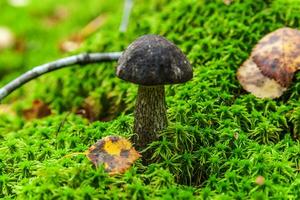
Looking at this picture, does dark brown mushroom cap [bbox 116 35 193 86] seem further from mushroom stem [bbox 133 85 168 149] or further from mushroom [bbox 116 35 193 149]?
mushroom stem [bbox 133 85 168 149]

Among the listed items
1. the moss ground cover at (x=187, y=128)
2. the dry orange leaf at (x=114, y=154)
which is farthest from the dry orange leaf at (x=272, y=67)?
the dry orange leaf at (x=114, y=154)

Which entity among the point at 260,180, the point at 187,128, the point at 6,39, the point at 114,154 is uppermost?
the point at 6,39

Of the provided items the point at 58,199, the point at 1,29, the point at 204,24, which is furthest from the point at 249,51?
the point at 1,29

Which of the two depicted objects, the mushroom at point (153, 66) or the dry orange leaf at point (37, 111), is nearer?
the mushroom at point (153, 66)

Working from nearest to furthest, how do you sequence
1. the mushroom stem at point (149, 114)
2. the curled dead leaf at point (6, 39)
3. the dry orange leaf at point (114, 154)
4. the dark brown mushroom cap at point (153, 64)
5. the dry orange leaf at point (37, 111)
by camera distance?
1. the dark brown mushroom cap at point (153, 64)
2. the dry orange leaf at point (114, 154)
3. the mushroom stem at point (149, 114)
4. the dry orange leaf at point (37, 111)
5. the curled dead leaf at point (6, 39)

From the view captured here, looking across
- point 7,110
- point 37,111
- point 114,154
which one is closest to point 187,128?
point 114,154

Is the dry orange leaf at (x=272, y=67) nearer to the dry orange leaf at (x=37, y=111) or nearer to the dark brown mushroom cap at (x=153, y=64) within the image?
the dark brown mushroom cap at (x=153, y=64)

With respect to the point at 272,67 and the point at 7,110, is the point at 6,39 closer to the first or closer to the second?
the point at 7,110
